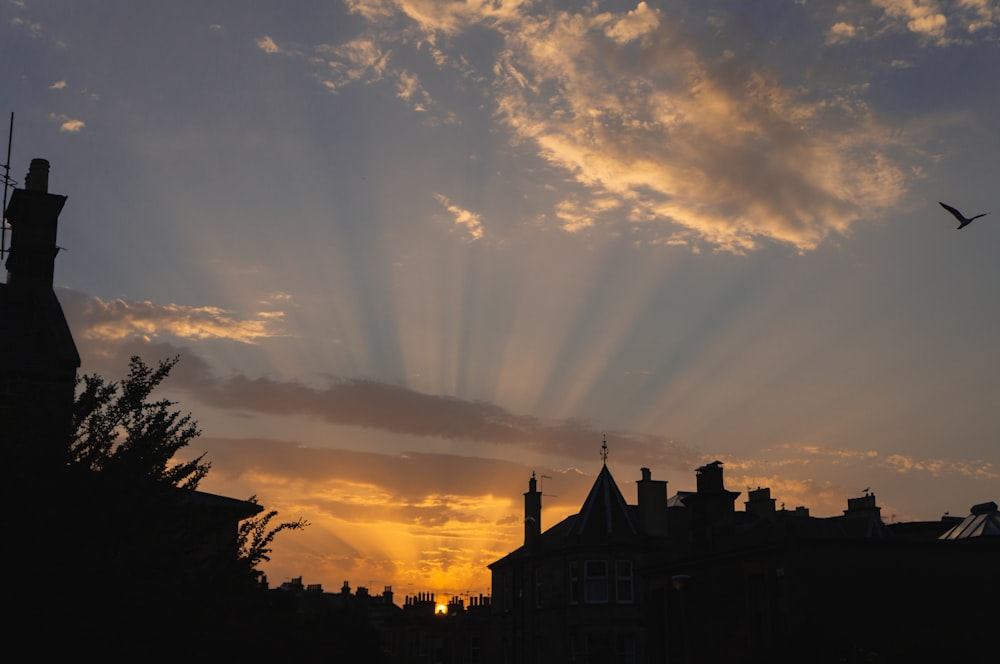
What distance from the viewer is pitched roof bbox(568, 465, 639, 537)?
5716cm

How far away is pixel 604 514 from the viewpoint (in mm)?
57875

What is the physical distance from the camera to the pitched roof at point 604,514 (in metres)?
57.2

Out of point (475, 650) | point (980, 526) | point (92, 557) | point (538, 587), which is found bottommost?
point (92, 557)

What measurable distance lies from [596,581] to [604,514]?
155 inches

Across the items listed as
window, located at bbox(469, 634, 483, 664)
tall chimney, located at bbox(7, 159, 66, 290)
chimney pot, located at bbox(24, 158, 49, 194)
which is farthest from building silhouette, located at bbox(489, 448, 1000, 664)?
chimney pot, located at bbox(24, 158, 49, 194)

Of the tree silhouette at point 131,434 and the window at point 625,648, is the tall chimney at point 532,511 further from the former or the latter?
the tree silhouette at point 131,434

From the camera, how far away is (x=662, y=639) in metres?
46.8

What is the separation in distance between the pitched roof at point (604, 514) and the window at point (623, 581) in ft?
5.87

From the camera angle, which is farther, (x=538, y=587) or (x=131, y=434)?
(x=538, y=587)

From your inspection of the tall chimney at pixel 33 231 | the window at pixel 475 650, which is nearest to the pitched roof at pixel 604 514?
the window at pixel 475 650

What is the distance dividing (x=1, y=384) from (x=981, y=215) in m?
31.5

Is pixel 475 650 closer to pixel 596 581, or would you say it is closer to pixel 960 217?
pixel 596 581

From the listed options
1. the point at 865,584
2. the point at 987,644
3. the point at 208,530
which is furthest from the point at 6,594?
the point at 987,644

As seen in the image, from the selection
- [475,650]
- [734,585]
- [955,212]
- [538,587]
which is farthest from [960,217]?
[475,650]
